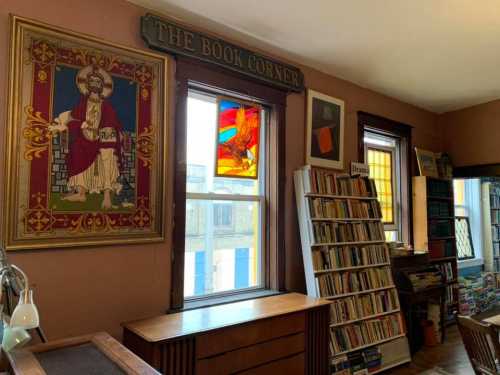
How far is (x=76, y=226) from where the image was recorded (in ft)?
7.50

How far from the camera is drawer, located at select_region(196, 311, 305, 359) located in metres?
2.23

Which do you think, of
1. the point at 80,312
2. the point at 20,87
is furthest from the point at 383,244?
the point at 20,87

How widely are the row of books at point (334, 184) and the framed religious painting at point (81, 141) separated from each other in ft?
4.37

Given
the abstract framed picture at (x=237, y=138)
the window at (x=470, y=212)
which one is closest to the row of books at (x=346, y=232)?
the abstract framed picture at (x=237, y=138)

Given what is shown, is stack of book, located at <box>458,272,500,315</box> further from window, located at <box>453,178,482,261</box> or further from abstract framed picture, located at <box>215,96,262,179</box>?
abstract framed picture, located at <box>215,96,262,179</box>

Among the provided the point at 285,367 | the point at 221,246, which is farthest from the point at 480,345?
the point at 221,246

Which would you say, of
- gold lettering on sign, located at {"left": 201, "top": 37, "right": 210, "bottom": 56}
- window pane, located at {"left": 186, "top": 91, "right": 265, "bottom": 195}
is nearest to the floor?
window pane, located at {"left": 186, "top": 91, "right": 265, "bottom": 195}

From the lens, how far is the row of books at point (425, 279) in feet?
13.0

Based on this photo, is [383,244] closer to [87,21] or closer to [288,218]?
[288,218]

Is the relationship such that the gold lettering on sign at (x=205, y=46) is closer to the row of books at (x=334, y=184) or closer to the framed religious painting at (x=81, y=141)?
the framed religious painting at (x=81, y=141)

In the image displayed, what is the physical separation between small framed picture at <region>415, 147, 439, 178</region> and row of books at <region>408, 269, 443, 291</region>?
4.17 ft

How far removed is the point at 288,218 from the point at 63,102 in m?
2.04

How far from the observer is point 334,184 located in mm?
3494

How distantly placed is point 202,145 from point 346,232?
1563 mm
